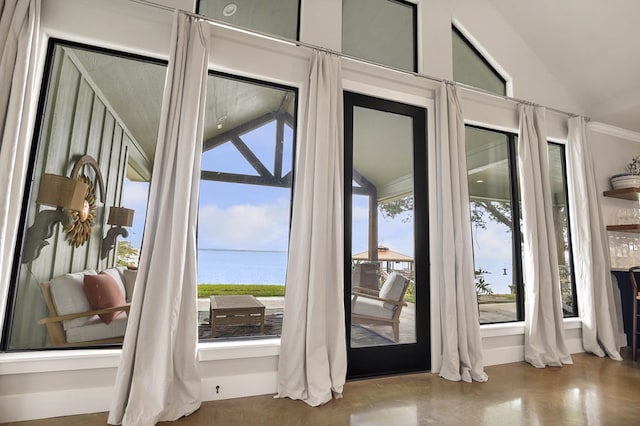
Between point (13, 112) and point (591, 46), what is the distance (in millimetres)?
5055

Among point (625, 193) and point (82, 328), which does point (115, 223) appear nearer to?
point (82, 328)

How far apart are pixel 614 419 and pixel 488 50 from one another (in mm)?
3455

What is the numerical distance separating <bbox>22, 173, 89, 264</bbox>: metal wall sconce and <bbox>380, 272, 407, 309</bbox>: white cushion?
95.3 inches

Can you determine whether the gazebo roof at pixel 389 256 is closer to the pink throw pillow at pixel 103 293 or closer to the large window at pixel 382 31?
the large window at pixel 382 31

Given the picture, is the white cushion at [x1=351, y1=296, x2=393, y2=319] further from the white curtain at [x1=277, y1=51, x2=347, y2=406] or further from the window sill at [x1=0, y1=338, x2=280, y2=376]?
the window sill at [x1=0, y1=338, x2=280, y2=376]

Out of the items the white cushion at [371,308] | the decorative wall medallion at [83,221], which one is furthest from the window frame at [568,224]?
the decorative wall medallion at [83,221]

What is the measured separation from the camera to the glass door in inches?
105

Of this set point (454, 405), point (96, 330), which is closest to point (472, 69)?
point (454, 405)

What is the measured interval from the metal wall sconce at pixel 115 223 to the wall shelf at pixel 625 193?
502 centimetres

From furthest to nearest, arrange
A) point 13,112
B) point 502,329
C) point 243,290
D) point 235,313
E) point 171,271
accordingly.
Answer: point 502,329 < point 243,290 < point 235,313 < point 171,271 < point 13,112

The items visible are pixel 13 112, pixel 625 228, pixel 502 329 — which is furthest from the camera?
pixel 625 228

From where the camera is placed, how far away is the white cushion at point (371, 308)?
2.69 metres

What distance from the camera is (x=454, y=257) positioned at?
2.76m

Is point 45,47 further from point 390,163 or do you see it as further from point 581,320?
point 581,320
